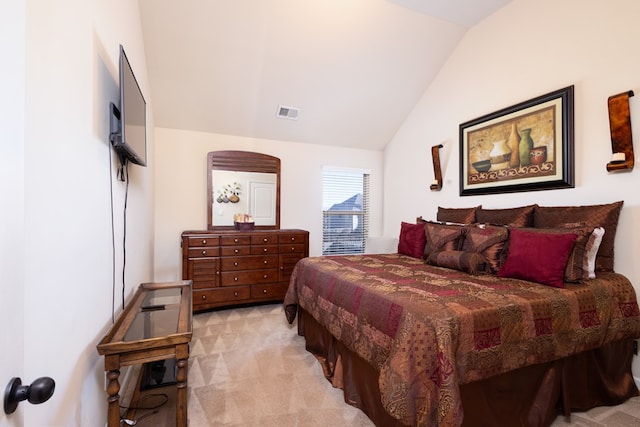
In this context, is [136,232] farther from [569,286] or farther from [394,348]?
[569,286]

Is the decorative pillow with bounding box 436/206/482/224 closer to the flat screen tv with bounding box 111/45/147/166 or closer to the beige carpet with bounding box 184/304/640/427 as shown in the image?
the beige carpet with bounding box 184/304/640/427

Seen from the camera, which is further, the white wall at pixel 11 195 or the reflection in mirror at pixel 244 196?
the reflection in mirror at pixel 244 196

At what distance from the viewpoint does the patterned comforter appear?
4.08 feet

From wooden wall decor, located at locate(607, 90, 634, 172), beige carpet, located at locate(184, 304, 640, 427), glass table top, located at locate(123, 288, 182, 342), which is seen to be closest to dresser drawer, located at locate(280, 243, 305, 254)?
beige carpet, located at locate(184, 304, 640, 427)

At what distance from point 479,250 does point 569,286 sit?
617mm

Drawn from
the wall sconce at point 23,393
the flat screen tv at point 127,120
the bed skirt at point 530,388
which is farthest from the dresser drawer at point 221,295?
the wall sconce at point 23,393

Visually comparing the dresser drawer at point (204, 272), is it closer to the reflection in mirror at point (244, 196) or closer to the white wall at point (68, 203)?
the reflection in mirror at point (244, 196)

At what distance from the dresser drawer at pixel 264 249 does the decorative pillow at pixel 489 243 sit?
2273mm

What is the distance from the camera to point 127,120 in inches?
A: 62.7

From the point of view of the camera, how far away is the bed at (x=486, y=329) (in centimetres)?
128

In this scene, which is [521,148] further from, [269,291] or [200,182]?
[200,182]

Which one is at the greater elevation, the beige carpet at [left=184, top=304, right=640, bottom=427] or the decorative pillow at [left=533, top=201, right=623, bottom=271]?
the decorative pillow at [left=533, top=201, right=623, bottom=271]

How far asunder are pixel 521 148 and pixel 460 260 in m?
1.40

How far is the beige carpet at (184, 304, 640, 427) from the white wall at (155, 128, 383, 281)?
1.41m
